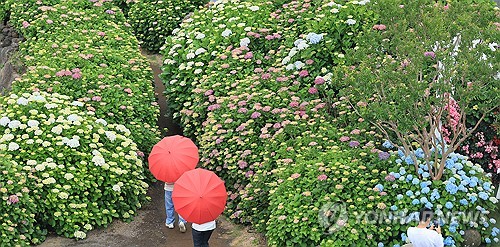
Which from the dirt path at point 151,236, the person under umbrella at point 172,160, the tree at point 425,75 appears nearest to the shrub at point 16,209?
the dirt path at point 151,236

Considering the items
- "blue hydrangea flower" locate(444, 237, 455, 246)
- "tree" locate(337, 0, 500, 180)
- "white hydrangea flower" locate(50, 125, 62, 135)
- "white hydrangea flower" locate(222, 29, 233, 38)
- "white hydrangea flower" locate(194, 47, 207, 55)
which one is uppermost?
"tree" locate(337, 0, 500, 180)

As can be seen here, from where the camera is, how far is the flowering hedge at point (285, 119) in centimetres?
1028

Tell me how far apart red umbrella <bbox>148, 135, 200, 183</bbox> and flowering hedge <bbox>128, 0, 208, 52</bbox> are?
685 centimetres

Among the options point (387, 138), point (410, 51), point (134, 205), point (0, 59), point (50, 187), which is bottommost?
point (0, 59)

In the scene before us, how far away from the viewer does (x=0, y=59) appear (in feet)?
56.9

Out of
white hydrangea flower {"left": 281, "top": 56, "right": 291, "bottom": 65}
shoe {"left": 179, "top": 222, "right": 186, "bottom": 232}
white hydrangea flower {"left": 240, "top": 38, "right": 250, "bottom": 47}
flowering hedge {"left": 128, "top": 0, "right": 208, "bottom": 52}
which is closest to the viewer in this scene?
shoe {"left": 179, "top": 222, "right": 186, "bottom": 232}

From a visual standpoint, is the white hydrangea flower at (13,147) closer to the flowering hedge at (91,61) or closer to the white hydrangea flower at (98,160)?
the white hydrangea flower at (98,160)

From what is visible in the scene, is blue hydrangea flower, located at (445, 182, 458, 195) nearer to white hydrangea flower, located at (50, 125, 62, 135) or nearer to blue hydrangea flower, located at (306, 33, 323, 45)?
blue hydrangea flower, located at (306, 33, 323, 45)

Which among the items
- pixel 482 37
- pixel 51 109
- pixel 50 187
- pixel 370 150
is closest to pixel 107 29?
pixel 51 109

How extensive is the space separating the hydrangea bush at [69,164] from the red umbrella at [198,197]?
1591 mm

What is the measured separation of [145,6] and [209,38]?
3974 mm

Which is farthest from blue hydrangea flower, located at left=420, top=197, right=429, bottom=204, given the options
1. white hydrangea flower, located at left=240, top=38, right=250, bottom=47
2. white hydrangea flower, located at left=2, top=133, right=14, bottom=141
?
white hydrangea flower, located at left=2, top=133, right=14, bottom=141

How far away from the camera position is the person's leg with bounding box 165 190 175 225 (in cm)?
1127

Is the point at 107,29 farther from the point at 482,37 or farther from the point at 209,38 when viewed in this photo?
the point at 482,37
